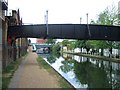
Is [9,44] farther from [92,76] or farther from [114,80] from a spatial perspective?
[114,80]

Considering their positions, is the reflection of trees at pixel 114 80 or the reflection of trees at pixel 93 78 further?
the reflection of trees at pixel 93 78

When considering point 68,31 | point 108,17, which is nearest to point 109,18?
point 108,17

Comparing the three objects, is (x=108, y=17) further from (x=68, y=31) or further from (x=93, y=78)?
(x=93, y=78)

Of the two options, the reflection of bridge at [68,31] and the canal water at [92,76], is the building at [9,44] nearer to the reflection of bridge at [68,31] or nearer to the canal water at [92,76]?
the reflection of bridge at [68,31]

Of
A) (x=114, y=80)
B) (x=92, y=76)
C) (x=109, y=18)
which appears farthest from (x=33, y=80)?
(x=109, y=18)

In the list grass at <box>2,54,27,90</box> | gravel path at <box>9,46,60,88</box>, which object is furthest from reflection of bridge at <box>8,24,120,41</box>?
gravel path at <box>9,46,60,88</box>

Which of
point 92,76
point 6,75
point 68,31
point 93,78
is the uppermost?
point 68,31

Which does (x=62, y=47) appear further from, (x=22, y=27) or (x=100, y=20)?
(x=22, y=27)

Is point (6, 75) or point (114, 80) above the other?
point (6, 75)

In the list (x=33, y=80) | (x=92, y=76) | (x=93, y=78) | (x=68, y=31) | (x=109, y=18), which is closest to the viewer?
(x=33, y=80)

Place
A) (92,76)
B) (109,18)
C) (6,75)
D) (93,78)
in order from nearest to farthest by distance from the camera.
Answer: (6,75) → (93,78) → (92,76) → (109,18)

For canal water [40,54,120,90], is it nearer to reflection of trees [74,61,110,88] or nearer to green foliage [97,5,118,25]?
reflection of trees [74,61,110,88]

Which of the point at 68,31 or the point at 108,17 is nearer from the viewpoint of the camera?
the point at 68,31

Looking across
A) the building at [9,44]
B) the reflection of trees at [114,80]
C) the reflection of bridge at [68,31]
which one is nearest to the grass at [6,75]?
the building at [9,44]
